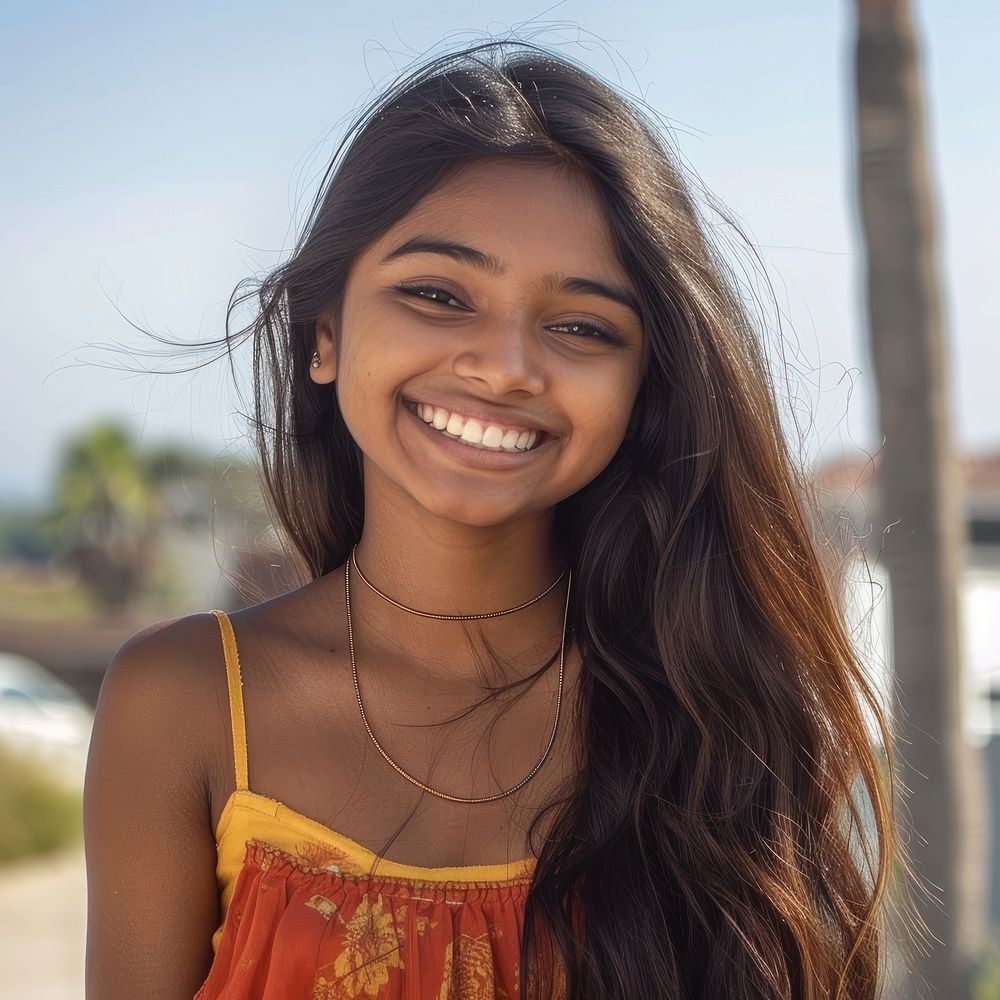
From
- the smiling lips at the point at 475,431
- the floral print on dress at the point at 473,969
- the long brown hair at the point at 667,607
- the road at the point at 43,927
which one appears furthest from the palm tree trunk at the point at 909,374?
the road at the point at 43,927

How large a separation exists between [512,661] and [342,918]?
1.63ft

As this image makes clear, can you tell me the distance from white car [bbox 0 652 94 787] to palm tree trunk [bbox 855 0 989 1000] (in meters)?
7.54

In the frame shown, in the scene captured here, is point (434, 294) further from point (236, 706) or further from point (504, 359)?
point (236, 706)

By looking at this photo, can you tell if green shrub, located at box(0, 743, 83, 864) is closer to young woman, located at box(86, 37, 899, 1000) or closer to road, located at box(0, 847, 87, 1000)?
road, located at box(0, 847, 87, 1000)

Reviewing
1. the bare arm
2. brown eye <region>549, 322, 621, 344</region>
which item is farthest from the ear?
the bare arm

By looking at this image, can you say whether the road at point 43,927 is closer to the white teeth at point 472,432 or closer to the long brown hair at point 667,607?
the long brown hair at point 667,607

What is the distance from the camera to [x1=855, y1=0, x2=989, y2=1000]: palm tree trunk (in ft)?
12.8

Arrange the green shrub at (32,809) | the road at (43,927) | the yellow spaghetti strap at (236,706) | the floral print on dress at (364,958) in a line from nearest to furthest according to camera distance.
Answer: the floral print on dress at (364,958), the yellow spaghetti strap at (236,706), the road at (43,927), the green shrub at (32,809)

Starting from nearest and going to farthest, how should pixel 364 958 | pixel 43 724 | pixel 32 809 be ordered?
1. pixel 364 958
2. pixel 32 809
3. pixel 43 724

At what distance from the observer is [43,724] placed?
12.6 metres

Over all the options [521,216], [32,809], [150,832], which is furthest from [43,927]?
[521,216]

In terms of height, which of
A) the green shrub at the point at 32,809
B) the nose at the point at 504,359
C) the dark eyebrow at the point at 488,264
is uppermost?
the dark eyebrow at the point at 488,264

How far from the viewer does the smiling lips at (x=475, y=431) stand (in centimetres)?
187

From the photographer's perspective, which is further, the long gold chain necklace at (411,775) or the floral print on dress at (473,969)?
the long gold chain necklace at (411,775)
